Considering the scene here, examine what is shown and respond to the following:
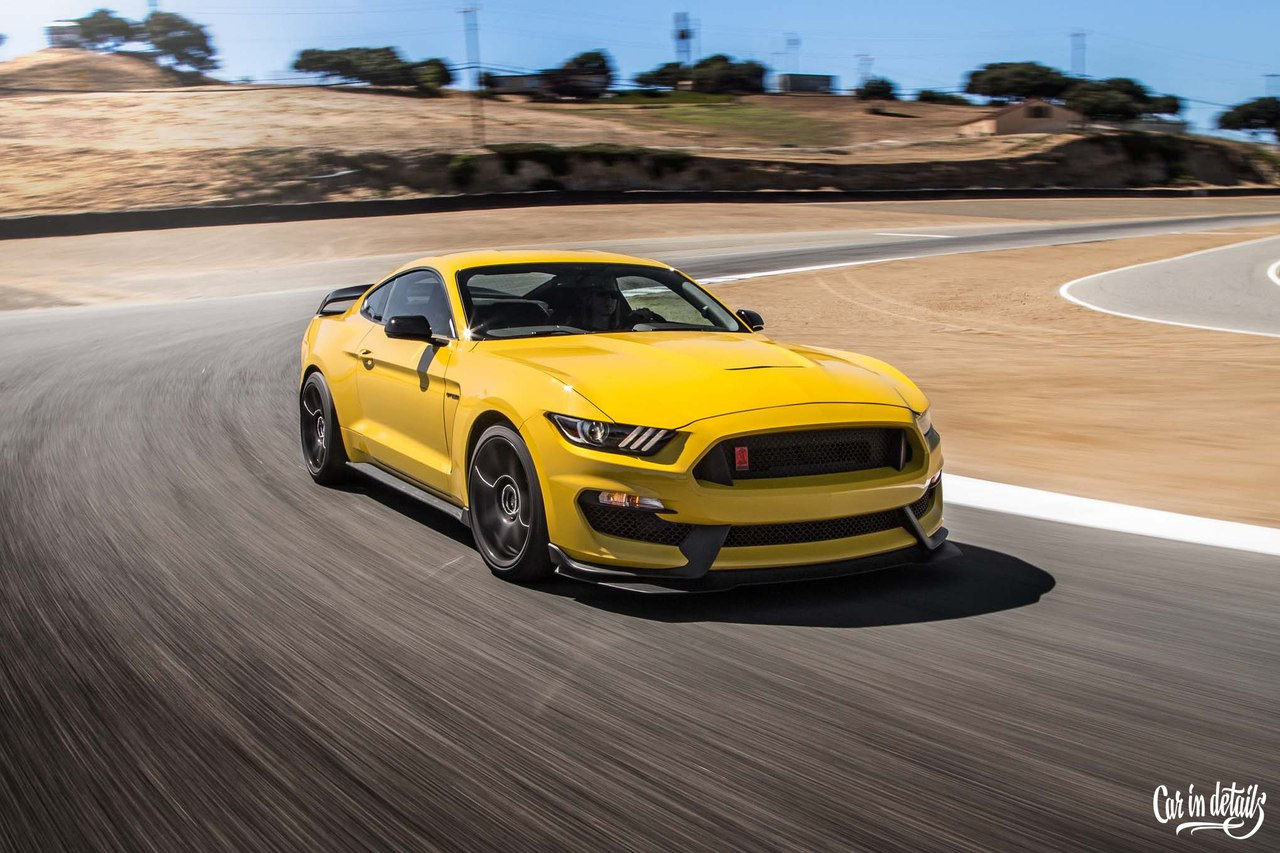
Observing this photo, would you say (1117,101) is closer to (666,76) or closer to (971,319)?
(666,76)

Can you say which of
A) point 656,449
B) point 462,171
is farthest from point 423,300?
point 462,171

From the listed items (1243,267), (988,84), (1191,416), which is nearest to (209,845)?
(1191,416)

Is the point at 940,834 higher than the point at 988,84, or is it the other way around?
the point at 988,84

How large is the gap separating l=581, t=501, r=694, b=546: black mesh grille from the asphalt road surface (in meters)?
0.33

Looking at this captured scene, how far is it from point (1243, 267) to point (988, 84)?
145 meters

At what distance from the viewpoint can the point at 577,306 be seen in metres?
6.46

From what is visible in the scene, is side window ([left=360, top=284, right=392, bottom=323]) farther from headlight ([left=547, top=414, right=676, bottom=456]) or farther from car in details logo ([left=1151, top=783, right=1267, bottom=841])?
car in details logo ([left=1151, top=783, right=1267, bottom=841])

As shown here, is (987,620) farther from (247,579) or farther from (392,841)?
(247,579)

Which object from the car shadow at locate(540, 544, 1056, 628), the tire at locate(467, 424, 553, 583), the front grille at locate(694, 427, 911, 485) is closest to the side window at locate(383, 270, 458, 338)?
the tire at locate(467, 424, 553, 583)

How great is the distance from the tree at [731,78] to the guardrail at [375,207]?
260 ft

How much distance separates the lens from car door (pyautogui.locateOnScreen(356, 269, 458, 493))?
19.7ft

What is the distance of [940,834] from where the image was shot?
3.13 meters

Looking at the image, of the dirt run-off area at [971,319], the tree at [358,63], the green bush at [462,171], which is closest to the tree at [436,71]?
the tree at [358,63]

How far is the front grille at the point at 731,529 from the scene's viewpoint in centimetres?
480
